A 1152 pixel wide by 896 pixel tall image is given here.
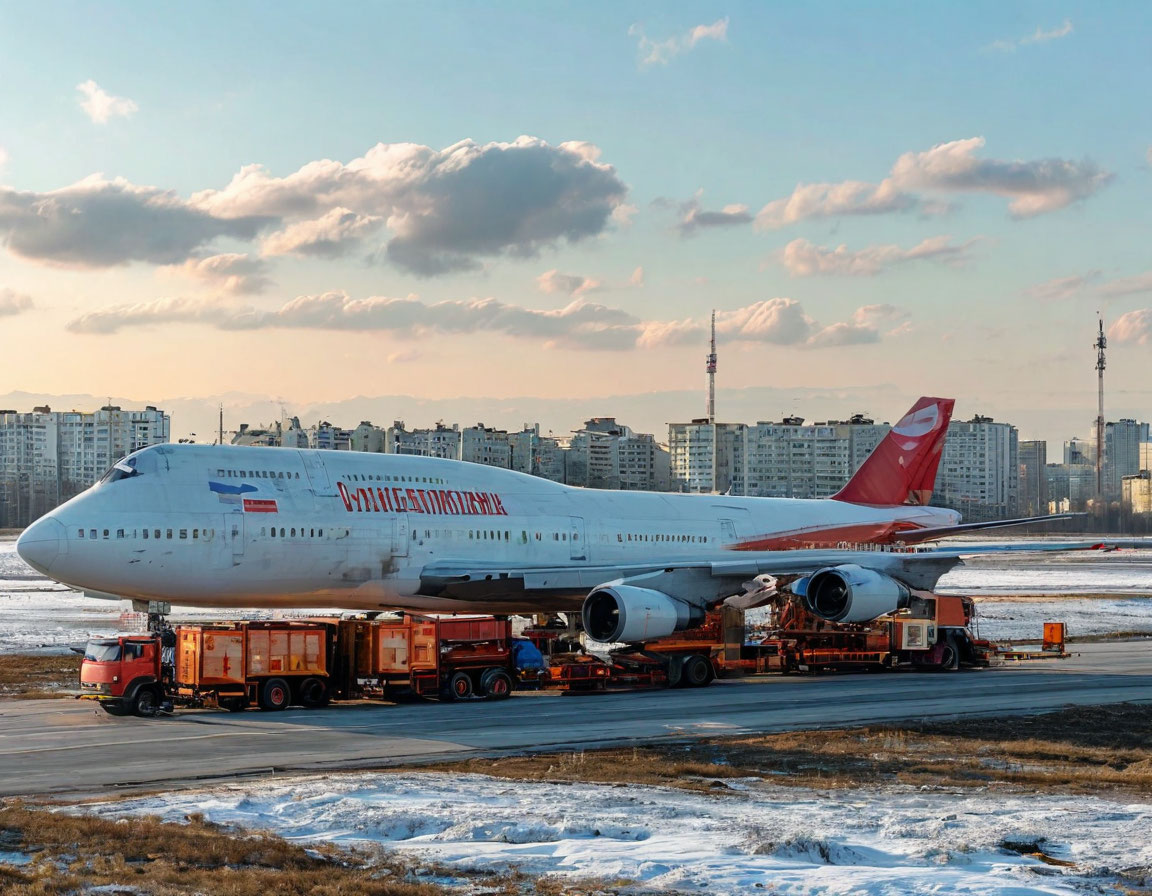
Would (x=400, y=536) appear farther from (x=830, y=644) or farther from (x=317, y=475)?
(x=830, y=644)

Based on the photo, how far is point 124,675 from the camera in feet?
90.7

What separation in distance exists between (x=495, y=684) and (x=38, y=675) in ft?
41.9

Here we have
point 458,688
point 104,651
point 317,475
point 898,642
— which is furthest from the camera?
point 898,642

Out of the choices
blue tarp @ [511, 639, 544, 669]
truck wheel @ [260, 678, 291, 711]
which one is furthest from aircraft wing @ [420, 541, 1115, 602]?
truck wheel @ [260, 678, 291, 711]

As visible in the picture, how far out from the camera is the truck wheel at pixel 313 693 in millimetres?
29562

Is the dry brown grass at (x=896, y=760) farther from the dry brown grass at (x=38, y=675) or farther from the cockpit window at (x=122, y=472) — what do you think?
the dry brown grass at (x=38, y=675)

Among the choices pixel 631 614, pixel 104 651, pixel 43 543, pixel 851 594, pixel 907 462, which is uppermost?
pixel 907 462

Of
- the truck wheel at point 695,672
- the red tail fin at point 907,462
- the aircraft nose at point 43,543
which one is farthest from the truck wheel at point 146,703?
the red tail fin at point 907,462

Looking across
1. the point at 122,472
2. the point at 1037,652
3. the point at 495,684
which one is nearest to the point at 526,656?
the point at 495,684

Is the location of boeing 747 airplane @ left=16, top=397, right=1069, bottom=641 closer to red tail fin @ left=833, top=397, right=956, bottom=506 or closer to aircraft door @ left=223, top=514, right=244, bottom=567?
aircraft door @ left=223, top=514, right=244, bottom=567

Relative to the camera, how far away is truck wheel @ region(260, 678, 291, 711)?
94.3 feet

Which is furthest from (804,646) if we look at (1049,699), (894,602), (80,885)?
(80,885)

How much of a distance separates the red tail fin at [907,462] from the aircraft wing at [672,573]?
11.7 meters

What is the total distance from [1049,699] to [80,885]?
23720 millimetres
